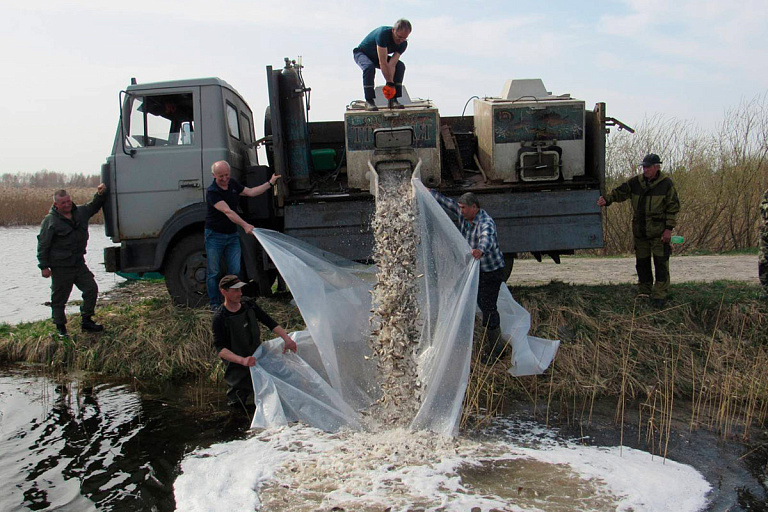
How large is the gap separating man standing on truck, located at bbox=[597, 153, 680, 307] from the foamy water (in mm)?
2837

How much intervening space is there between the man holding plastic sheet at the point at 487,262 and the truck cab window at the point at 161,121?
121 inches

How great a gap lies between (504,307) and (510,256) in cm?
127

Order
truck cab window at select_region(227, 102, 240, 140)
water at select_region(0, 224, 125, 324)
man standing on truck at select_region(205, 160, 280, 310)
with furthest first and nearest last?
water at select_region(0, 224, 125, 324), truck cab window at select_region(227, 102, 240, 140), man standing on truck at select_region(205, 160, 280, 310)

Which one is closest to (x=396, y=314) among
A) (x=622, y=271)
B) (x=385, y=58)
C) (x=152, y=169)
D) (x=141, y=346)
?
(x=141, y=346)

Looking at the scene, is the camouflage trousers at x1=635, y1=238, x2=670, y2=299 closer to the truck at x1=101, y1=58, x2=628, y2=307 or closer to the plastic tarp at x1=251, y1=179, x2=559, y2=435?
the truck at x1=101, y1=58, x2=628, y2=307

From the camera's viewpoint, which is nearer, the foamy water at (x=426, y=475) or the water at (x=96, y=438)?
the foamy water at (x=426, y=475)

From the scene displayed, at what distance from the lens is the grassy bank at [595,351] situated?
5.26m

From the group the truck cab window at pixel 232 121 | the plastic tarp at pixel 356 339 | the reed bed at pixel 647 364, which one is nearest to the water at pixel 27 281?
the truck cab window at pixel 232 121

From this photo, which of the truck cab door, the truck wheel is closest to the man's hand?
the truck wheel

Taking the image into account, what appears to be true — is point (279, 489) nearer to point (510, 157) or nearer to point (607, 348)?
point (607, 348)

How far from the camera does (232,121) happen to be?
723 cm

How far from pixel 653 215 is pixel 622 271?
337 centimetres

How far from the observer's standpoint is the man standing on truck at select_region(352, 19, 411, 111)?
6.67 meters

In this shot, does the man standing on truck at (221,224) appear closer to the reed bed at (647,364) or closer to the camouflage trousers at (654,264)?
the reed bed at (647,364)
